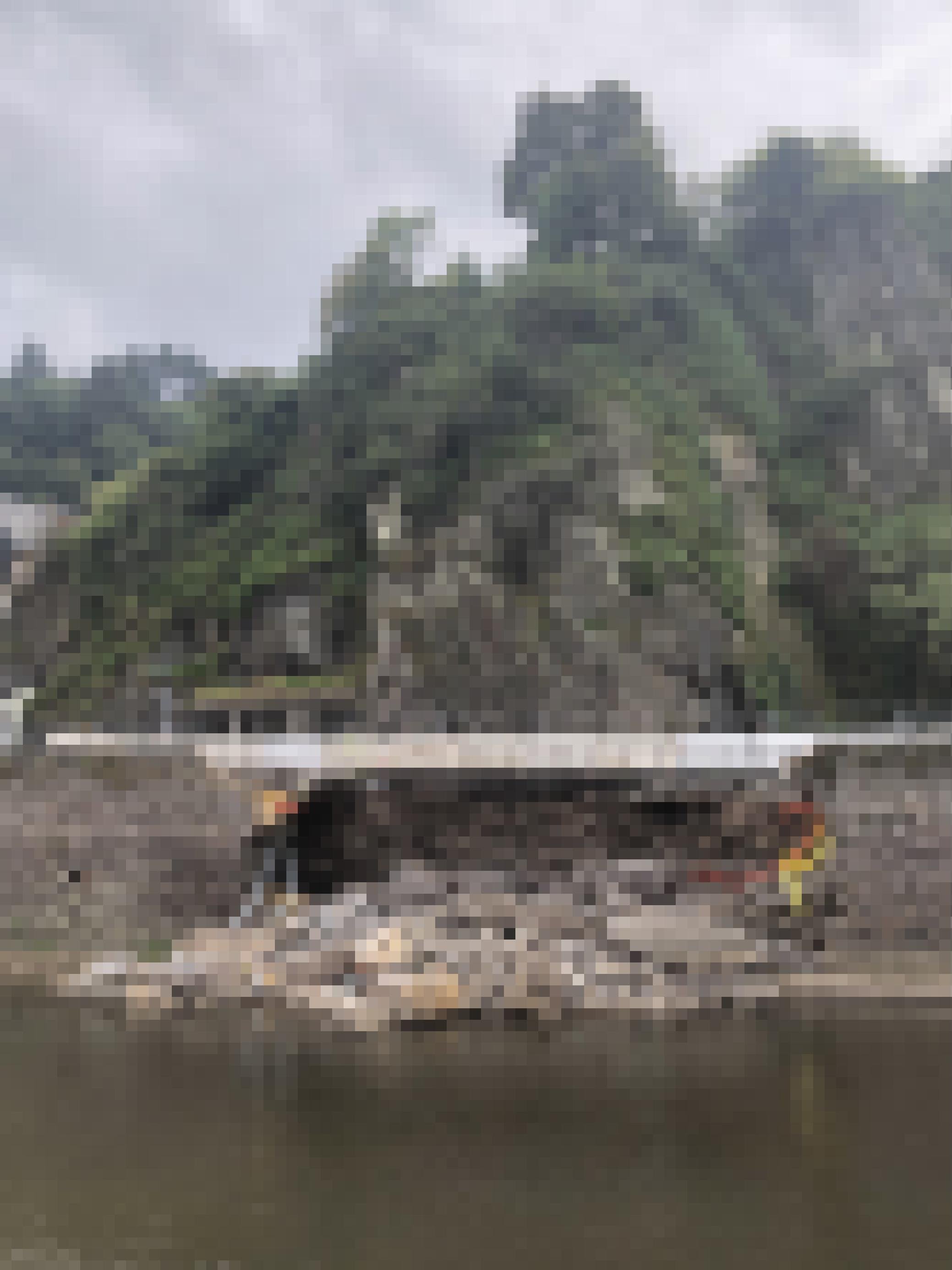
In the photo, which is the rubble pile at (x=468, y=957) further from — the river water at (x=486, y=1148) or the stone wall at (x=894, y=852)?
the stone wall at (x=894, y=852)

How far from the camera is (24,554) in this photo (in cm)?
6025

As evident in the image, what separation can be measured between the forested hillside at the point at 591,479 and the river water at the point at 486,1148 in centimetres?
1944

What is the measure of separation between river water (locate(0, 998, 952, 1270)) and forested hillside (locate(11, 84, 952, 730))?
1944 centimetres

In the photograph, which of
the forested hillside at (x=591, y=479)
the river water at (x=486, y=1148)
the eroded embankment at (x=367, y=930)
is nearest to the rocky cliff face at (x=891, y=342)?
the forested hillside at (x=591, y=479)

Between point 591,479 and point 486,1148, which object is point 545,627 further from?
point 486,1148

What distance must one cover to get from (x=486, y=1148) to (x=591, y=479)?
3132cm

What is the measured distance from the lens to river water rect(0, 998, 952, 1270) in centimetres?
1188

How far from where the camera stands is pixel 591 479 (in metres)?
43.4

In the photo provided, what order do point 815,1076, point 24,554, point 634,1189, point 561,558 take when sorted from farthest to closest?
point 24,554
point 561,558
point 815,1076
point 634,1189

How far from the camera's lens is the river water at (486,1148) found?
1188cm

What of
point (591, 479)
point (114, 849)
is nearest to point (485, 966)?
point (114, 849)

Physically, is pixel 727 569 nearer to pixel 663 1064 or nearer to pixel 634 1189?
pixel 663 1064

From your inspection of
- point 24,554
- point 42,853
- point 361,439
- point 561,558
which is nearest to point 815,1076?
point 42,853

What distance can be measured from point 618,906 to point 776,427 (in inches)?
1307
